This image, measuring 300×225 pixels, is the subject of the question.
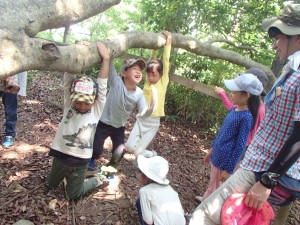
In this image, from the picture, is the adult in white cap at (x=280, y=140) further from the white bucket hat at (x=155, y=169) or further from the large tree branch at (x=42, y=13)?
the large tree branch at (x=42, y=13)

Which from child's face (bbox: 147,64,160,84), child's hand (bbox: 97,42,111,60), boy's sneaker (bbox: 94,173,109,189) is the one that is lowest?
boy's sneaker (bbox: 94,173,109,189)

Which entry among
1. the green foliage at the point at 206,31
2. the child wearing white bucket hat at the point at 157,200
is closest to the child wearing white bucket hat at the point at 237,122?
the child wearing white bucket hat at the point at 157,200

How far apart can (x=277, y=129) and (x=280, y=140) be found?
77 mm

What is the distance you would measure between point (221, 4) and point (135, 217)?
4844mm

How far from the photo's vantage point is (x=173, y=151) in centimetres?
531

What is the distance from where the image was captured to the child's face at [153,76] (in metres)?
3.85

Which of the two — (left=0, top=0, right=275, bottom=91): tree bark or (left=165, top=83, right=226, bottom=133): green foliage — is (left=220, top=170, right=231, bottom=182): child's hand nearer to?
(left=0, top=0, right=275, bottom=91): tree bark

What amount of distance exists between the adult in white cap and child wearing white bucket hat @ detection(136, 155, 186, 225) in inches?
22.1

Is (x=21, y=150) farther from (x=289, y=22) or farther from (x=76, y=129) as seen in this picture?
(x=289, y=22)

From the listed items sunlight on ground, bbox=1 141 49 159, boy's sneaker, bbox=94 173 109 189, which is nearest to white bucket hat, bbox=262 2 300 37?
boy's sneaker, bbox=94 173 109 189

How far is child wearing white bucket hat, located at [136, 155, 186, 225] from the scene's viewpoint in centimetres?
260

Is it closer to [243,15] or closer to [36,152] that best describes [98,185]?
[36,152]

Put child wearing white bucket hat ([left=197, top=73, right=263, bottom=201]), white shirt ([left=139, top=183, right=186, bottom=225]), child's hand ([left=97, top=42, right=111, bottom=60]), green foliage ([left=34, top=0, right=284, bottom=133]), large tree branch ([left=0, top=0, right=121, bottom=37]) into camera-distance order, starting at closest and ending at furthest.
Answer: large tree branch ([left=0, top=0, right=121, bottom=37]) < child's hand ([left=97, top=42, right=111, bottom=60]) < white shirt ([left=139, top=183, right=186, bottom=225]) < child wearing white bucket hat ([left=197, top=73, right=263, bottom=201]) < green foliage ([left=34, top=0, right=284, bottom=133])

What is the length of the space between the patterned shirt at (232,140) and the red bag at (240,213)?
92cm
